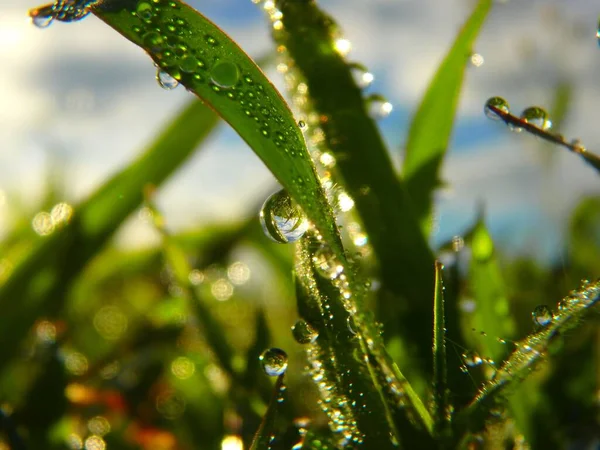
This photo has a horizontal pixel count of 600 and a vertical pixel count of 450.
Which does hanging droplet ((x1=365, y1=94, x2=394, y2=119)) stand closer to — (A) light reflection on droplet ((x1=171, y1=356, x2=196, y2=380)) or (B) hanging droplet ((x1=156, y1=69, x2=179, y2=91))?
(B) hanging droplet ((x1=156, y1=69, x2=179, y2=91))

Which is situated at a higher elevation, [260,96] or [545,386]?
[260,96]

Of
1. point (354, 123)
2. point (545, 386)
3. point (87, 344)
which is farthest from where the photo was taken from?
point (87, 344)

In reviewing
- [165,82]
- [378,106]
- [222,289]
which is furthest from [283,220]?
[222,289]

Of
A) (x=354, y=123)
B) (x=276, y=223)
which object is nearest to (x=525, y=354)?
(x=276, y=223)

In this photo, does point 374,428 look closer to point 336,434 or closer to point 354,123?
point 336,434

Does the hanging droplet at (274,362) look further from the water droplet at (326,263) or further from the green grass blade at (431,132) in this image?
the green grass blade at (431,132)

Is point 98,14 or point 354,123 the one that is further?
point 354,123

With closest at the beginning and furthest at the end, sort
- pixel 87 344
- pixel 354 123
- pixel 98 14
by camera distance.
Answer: pixel 98 14, pixel 354 123, pixel 87 344
